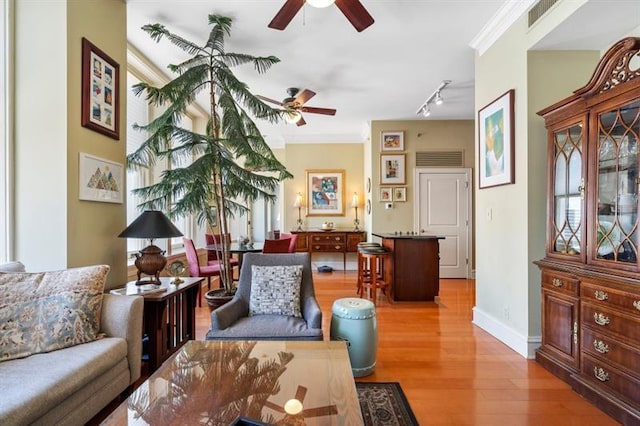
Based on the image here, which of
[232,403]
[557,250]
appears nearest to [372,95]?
[557,250]

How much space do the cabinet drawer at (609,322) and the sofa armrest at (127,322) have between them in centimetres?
290

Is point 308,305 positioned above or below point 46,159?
below

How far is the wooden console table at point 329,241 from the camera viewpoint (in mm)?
6531

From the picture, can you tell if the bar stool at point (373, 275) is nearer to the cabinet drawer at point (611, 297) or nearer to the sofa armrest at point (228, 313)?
the sofa armrest at point (228, 313)

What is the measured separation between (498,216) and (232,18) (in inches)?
124

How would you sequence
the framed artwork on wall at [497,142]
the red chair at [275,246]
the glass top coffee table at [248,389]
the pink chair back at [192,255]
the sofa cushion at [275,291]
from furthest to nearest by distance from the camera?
the red chair at [275,246] → the pink chair back at [192,255] → the framed artwork on wall at [497,142] → the sofa cushion at [275,291] → the glass top coffee table at [248,389]

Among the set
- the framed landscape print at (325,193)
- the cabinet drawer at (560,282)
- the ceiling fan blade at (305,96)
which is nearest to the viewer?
the cabinet drawer at (560,282)

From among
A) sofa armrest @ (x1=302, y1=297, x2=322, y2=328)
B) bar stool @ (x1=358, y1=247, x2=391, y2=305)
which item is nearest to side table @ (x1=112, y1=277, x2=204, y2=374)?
sofa armrest @ (x1=302, y1=297, x2=322, y2=328)

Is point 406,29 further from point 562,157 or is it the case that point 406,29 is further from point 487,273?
point 487,273

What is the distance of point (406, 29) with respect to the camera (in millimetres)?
3125

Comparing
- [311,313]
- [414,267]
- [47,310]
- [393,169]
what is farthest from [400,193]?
[47,310]

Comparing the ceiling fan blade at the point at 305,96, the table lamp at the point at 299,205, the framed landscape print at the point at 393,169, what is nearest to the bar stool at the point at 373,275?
the framed landscape print at the point at 393,169

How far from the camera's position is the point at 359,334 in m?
2.34

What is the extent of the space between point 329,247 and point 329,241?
0.40ft
